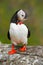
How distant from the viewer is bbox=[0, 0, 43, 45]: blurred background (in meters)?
4.82

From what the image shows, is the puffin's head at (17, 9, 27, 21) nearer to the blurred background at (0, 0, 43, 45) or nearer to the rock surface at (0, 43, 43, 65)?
the rock surface at (0, 43, 43, 65)

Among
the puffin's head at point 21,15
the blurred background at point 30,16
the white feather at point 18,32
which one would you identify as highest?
the puffin's head at point 21,15

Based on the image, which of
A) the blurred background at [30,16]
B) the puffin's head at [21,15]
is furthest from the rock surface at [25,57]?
the blurred background at [30,16]

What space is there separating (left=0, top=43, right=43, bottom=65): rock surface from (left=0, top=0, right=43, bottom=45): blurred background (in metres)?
1.55

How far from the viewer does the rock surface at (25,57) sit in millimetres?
2793

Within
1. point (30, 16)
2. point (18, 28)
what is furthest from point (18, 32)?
point (30, 16)

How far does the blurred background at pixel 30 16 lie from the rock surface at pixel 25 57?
155 cm

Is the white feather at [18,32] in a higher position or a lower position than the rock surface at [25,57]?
higher

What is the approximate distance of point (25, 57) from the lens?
113 inches

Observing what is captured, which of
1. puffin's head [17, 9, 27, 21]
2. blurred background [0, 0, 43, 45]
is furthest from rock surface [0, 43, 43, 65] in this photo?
blurred background [0, 0, 43, 45]

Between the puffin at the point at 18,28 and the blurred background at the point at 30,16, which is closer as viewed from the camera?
the puffin at the point at 18,28

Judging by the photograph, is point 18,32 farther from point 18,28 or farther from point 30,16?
point 30,16

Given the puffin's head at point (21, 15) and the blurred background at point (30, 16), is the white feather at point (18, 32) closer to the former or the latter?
the puffin's head at point (21, 15)

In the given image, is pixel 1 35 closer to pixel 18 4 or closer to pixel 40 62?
pixel 18 4
